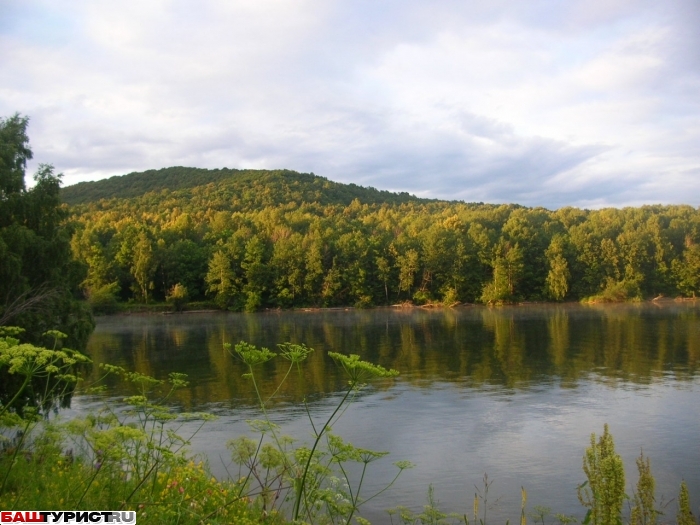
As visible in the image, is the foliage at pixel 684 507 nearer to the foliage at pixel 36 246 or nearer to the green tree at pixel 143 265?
the foliage at pixel 36 246

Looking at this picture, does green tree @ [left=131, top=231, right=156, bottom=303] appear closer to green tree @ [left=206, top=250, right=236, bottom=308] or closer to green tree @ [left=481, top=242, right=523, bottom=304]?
green tree @ [left=206, top=250, right=236, bottom=308]

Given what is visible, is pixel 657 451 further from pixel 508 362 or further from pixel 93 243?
pixel 93 243

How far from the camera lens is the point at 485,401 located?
2161cm

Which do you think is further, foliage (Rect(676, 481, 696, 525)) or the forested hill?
the forested hill

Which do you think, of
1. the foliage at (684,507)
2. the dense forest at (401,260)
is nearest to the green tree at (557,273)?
the dense forest at (401,260)

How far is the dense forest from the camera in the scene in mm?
81875

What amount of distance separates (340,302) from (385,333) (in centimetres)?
3939

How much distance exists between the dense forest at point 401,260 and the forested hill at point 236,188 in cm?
3663

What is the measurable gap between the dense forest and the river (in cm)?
3600

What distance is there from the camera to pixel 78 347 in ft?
56.7

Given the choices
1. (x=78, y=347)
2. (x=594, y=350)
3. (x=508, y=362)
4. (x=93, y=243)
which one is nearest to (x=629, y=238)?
(x=594, y=350)

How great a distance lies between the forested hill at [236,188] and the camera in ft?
442

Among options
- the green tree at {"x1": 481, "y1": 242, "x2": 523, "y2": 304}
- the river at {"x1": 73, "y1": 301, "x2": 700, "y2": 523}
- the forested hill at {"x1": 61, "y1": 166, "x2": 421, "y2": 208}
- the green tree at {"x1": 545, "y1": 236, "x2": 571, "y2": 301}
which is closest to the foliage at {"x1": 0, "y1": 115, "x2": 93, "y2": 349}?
the river at {"x1": 73, "y1": 301, "x2": 700, "y2": 523}

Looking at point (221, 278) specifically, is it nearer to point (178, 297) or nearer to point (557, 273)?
point (178, 297)
